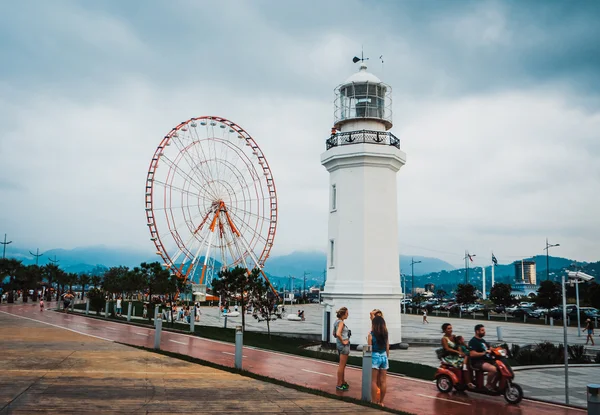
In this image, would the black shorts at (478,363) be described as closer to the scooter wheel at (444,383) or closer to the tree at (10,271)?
the scooter wheel at (444,383)

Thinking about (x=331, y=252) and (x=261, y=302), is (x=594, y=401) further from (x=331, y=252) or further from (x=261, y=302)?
(x=261, y=302)

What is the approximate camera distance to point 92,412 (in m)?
7.21

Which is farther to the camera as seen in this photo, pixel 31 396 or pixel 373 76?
pixel 373 76

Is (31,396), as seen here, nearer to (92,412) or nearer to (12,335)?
(92,412)

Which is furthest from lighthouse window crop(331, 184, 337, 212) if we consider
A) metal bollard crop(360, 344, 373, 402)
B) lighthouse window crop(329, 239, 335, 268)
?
metal bollard crop(360, 344, 373, 402)

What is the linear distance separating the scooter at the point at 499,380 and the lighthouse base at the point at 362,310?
1169 centimetres

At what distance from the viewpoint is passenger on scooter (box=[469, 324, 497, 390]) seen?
35.2ft

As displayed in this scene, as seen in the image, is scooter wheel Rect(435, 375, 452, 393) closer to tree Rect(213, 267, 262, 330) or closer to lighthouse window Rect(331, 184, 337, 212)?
lighthouse window Rect(331, 184, 337, 212)

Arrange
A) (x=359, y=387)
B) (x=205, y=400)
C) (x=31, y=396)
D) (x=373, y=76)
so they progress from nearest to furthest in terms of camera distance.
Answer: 1. (x=31, y=396)
2. (x=205, y=400)
3. (x=359, y=387)
4. (x=373, y=76)

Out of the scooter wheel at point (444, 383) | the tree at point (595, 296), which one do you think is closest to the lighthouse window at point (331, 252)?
the scooter wheel at point (444, 383)

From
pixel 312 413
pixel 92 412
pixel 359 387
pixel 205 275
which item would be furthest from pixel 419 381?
pixel 205 275

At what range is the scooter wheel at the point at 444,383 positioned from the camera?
445 inches

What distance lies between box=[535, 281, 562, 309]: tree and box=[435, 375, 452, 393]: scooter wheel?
167ft

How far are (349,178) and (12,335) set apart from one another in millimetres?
14511
